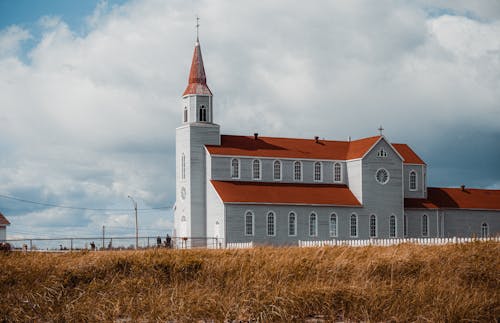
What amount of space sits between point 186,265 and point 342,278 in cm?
529

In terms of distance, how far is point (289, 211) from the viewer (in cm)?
6956

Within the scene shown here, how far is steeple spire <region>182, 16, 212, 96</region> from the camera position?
73.9 m

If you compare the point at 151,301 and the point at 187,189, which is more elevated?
the point at 187,189

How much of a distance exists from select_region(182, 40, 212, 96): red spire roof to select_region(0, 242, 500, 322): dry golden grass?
44.7m

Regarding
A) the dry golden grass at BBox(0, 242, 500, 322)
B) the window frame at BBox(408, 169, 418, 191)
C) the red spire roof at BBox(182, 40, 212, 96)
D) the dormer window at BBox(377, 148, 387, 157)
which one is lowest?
the dry golden grass at BBox(0, 242, 500, 322)

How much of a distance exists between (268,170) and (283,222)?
670 centimetres

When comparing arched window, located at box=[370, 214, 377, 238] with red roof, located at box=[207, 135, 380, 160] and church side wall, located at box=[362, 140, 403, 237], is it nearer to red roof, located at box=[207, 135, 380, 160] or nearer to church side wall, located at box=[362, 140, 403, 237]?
church side wall, located at box=[362, 140, 403, 237]

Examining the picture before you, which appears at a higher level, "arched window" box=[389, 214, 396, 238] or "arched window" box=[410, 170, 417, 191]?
"arched window" box=[410, 170, 417, 191]

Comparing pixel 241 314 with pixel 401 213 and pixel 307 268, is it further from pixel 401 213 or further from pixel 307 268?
pixel 401 213

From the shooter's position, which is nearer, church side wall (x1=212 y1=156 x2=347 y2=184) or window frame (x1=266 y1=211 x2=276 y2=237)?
window frame (x1=266 y1=211 x2=276 y2=237)

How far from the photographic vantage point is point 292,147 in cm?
7725

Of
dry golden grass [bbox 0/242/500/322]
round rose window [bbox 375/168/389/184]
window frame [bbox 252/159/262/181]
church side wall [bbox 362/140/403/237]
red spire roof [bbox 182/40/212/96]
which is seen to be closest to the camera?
dry golden grass [bbox 0/242/500/322]

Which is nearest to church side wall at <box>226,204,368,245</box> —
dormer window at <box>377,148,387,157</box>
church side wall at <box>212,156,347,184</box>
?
church side wall at <box>212,156,347,184</box>

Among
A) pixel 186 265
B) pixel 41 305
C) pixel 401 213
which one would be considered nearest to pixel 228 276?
pixel 186 265
